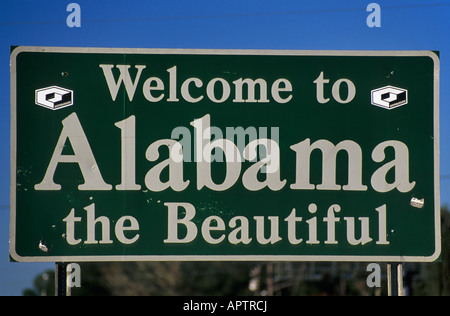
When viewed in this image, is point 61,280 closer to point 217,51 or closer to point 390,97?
point 217,51

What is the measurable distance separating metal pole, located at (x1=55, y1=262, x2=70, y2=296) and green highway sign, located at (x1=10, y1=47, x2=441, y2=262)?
234 mm

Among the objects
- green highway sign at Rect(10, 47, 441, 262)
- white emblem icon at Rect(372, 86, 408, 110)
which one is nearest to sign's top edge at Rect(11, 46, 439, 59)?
green highway sign at Rect(10, 47, 441, 262)

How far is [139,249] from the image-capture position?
601 cm

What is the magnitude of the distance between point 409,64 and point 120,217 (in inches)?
97.3

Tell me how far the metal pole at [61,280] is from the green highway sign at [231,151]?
0.77 ft

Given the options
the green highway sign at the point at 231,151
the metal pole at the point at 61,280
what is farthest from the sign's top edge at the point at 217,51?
the metal pole at the point at 61,280

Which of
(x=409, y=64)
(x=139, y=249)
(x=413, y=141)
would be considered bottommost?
(x=139, y=249)

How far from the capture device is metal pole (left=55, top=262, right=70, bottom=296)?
5738 millimetres

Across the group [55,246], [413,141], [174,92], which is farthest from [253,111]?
[55,246]

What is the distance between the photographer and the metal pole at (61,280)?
5738 millimetres

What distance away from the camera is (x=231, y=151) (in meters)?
6.08

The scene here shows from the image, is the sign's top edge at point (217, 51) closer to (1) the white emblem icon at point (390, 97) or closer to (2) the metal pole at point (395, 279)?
(1) the white emblem icon at point (390, 97)

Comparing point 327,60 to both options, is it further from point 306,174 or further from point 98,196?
point 98,196

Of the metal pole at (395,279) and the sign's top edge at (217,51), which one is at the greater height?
the sign's top edge at (217,51)
